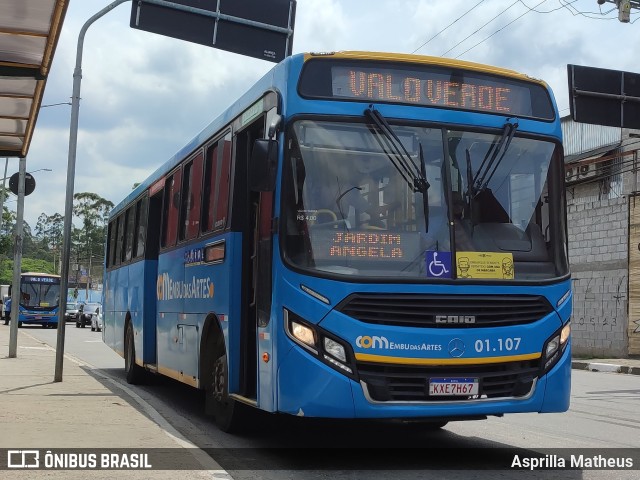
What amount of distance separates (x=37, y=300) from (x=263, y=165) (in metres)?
45.5

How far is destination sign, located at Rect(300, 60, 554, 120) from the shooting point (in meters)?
7.62

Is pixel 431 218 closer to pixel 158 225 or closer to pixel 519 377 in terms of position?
pixel 519 377

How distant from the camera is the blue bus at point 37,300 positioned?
49531mm

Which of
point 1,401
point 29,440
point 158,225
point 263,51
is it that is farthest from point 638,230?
point 29,440

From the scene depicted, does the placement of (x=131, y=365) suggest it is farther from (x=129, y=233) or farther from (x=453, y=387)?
(x=453, y=387)

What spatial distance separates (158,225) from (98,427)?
5.22m

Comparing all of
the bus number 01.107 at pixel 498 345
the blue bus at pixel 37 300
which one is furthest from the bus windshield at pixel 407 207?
the blue bus at pixel 37 300

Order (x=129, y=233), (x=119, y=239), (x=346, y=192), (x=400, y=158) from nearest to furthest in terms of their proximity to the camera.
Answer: (x=346, y=192) < (x=400, y=158) < (x=129, y=233) < (x=119, y=239)

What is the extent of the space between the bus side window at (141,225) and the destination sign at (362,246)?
24.3ft

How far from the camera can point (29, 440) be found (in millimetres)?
8148

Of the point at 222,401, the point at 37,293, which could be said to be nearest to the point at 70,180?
the point at 222,401

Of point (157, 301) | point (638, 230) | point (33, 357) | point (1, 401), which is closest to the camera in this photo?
point (1, 401)

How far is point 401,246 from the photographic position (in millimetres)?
7203

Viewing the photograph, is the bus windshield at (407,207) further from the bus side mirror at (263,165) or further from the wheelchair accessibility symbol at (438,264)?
the bus side mirror at (263,165)
